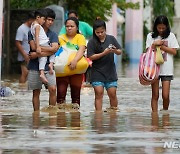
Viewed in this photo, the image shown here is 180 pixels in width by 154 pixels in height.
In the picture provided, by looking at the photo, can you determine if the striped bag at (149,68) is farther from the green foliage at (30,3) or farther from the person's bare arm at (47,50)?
the green foliage at (30,3)

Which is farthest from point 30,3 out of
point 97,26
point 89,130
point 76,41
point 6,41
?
point 89,130

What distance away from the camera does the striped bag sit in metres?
14.2

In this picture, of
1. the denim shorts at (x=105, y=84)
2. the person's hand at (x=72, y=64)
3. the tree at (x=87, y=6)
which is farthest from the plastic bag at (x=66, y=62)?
the tree at (x=87, y=6)

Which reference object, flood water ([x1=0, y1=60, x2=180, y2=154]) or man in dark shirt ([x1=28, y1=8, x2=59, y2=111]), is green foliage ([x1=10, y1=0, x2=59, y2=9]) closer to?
flood water ([x1=0, y1=60, x2=180, y2=154])

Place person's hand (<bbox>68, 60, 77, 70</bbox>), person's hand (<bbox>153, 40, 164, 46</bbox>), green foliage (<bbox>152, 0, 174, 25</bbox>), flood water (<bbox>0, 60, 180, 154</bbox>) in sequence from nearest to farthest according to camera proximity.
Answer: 1. flood water (<bbox>0, 60, 180, 154</bbox>)
2. person's hand (<bbox>68, 60, 77, 70</bbox>)
3. person's hand (<bbox>153, 40, 164, 46</bbox>)
4. green foliage (<bbox>152, 0, 174, 25</bbox>)


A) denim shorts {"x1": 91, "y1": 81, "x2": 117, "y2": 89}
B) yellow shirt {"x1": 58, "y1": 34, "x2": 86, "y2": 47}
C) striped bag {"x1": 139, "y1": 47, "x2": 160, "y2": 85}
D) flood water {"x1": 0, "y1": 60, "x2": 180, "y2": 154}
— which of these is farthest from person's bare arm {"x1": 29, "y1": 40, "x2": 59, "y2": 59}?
striped bag {"x1": 139, "y1": 47, "x2": 160, "y2": 85}

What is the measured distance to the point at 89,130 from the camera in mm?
10781

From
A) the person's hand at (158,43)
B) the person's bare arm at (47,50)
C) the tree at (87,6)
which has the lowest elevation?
the person's bare arm at (47,50)

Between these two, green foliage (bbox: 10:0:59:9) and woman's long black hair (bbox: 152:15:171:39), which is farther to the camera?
green foliage (bbox: 10:0:59:9)

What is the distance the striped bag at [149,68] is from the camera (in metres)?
14.2

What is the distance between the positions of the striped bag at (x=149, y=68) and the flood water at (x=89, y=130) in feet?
1.64

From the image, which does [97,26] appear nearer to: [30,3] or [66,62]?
[66,62]

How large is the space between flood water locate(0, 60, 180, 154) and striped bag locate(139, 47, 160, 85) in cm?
50

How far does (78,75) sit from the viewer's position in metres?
14.5
